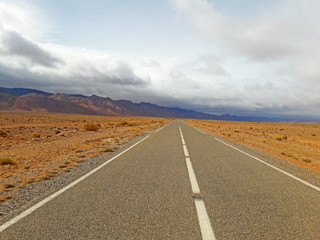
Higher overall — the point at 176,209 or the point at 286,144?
the point at 176,209

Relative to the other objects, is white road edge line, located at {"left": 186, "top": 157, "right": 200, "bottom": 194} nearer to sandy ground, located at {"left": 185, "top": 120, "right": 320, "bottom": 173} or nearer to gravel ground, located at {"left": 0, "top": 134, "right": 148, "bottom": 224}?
gravel ground, located at {"left": 0, "top": 134, "right": 148, "bottom": 224}

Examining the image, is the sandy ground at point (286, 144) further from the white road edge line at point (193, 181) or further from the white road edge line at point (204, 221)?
the white road edge line at point (204, 221)

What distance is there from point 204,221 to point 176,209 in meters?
0.65

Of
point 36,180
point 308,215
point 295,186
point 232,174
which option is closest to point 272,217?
point 308,215

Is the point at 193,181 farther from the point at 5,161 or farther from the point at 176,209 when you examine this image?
the point at 5,161

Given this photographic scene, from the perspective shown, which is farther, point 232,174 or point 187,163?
point 187,163

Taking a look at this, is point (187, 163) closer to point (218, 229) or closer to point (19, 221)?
point (218, 229)

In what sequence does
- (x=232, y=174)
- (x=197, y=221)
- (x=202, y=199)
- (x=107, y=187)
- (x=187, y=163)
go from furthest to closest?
(x=187, y=163)
(x=232, y=174)
(x=107, y=187)
(x=202, y=199)
(x=197, y=221)

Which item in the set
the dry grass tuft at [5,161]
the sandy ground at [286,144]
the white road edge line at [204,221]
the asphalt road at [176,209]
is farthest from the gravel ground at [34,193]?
the sandy ground at [286,144]

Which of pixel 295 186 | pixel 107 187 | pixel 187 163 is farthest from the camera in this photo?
pixel 187 163

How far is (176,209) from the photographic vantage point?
4375 millimetres

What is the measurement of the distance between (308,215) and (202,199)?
1.98 meters

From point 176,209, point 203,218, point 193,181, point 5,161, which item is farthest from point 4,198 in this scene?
point 5,161

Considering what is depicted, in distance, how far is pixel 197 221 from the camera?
3.88m
